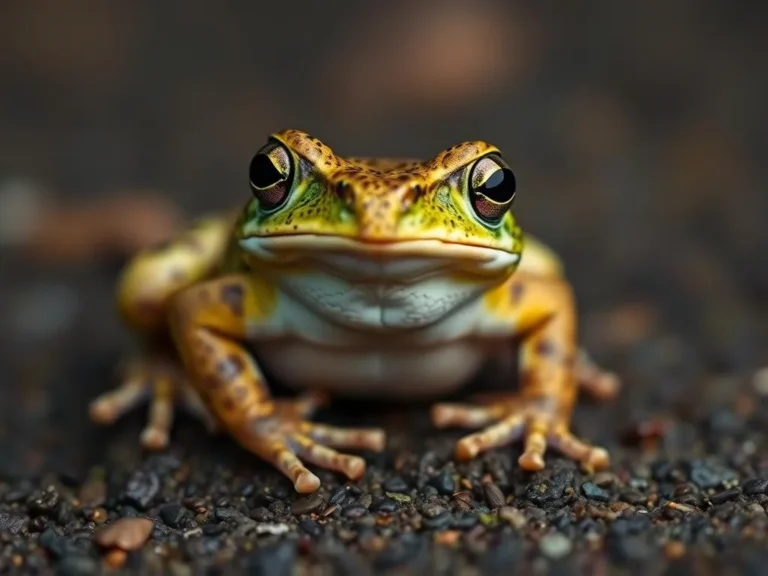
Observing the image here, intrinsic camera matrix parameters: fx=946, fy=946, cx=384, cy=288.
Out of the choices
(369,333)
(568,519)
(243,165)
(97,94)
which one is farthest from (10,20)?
(568,519)

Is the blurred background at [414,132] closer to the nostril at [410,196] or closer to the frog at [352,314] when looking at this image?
the frog at [352,314]

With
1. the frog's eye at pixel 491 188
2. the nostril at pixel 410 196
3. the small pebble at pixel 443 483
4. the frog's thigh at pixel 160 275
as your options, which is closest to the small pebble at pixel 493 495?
A: the small pebble at pixel 443 483

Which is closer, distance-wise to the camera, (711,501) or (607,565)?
(607,565)

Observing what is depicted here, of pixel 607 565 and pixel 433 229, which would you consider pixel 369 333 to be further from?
pixel 607 565

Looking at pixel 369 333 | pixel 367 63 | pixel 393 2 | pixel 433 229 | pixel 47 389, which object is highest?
pixel 393 2

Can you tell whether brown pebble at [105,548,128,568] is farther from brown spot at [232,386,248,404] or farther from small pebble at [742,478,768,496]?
small pebble at [742,478,768,496]

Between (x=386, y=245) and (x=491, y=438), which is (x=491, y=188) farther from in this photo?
(x=491, y=438)
